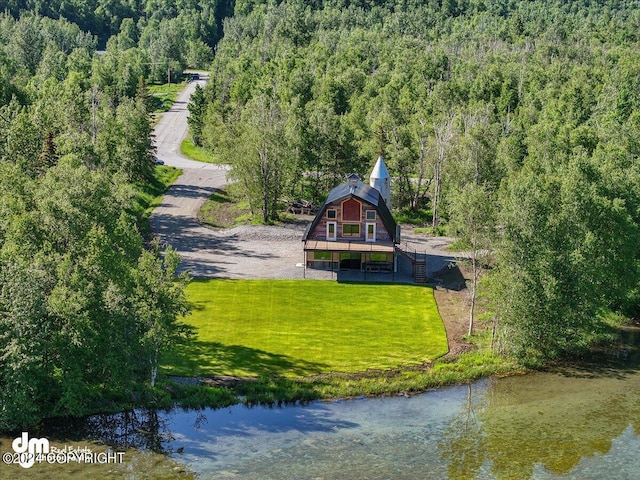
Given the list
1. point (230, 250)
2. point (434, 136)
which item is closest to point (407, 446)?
point (230, 250)

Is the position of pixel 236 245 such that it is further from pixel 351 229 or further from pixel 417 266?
pixel 417 266

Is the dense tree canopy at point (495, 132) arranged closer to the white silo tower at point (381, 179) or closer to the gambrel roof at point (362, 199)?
the white silo tower at point (381, 179)

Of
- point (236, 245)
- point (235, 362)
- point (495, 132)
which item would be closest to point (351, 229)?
point (236, 245)

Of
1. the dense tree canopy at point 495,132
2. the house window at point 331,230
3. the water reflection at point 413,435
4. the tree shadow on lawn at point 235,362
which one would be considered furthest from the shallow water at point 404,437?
the house window at point 331,230

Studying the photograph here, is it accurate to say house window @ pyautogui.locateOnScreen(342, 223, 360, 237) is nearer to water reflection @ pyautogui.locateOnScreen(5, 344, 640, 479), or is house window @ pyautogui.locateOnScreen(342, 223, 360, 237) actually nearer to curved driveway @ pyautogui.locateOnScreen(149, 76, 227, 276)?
curved driveway @ pyautogui.locateOnScreen(149, 76, 227, 276)

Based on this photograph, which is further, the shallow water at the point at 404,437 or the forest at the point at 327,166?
the forest at the point at 327,166
